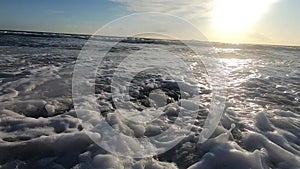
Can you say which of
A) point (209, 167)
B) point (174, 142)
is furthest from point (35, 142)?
point (209, 167)

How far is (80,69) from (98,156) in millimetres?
7178

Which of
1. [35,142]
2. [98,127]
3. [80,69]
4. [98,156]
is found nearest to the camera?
[98,156]

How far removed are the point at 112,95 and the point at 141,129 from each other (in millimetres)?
2281

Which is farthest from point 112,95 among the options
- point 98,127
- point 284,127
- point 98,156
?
point 284,127

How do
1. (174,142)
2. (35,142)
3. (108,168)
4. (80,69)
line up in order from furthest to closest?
(80,69) < (174,142) < (35,142) < (108,168)

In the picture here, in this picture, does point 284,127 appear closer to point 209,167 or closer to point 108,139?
point 209,167

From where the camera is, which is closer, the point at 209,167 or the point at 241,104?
the point at 209,167

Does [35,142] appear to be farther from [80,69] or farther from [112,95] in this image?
[80,69]

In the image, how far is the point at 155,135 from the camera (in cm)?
485

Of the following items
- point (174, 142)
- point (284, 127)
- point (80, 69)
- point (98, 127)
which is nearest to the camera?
point (174, 142)

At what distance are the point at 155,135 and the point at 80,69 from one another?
658cm

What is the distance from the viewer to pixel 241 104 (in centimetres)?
691

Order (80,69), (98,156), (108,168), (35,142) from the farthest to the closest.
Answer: (80,69), (35,142), (98,156), (108,168)

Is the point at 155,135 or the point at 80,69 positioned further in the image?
the point at 80,69
